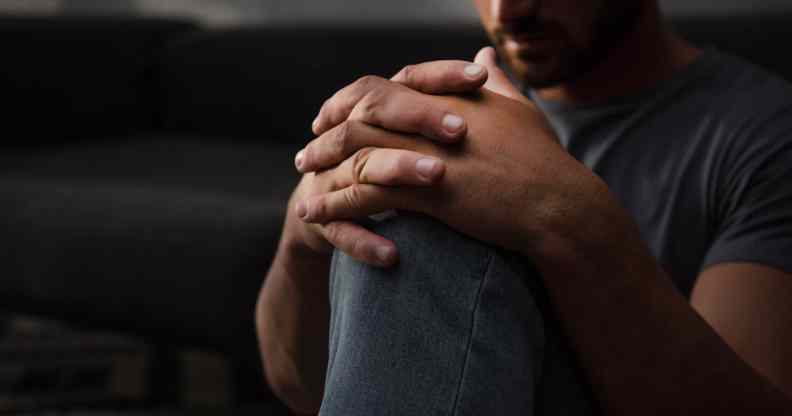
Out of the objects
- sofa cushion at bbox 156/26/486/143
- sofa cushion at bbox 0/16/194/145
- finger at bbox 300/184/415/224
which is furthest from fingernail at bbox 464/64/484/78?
sofa cushion at bbox 0/16/194/145

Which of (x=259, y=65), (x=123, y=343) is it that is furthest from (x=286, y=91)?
(x=123, y=343)

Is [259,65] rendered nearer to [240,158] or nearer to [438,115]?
[240,158]

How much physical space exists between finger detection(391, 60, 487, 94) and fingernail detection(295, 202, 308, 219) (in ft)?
0.40

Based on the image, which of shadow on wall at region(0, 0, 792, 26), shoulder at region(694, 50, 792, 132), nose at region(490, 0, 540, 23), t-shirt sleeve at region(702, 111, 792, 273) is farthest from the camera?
shadow on wall at region(0, 0, 792, 26)

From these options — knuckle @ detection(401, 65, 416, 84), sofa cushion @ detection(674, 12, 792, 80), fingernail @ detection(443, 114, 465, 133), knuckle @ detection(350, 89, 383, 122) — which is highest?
knuckle @ detection(401, 65, 416, 84)

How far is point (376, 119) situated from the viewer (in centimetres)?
65

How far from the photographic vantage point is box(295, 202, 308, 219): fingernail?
694mm

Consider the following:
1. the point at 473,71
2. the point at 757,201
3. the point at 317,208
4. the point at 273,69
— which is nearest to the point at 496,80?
the point at 473,71

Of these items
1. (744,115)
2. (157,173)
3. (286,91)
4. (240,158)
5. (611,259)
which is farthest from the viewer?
(286,91)

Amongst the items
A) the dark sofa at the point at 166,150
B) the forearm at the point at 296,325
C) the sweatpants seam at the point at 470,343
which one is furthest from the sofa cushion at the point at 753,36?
the sweatpants seam at the point at 470,343

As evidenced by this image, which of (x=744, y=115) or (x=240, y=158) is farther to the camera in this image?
(x=240, y=158)

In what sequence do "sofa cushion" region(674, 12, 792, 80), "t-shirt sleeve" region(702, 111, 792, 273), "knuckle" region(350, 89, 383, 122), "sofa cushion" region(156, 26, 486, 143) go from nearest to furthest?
"knuckle" region(350, 89, 383, 122) < "t-shirt sleeve" region(702, 111, 792, 273) < "sofa cushion" region(674, 12, 792, 80) < "sofa cushion" region(156, 26, 486, 143)

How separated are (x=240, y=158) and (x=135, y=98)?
56 centimetres

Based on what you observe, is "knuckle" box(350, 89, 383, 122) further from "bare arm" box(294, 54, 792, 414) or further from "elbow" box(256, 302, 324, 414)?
"elbow" box(256, 302, 324, 414)
